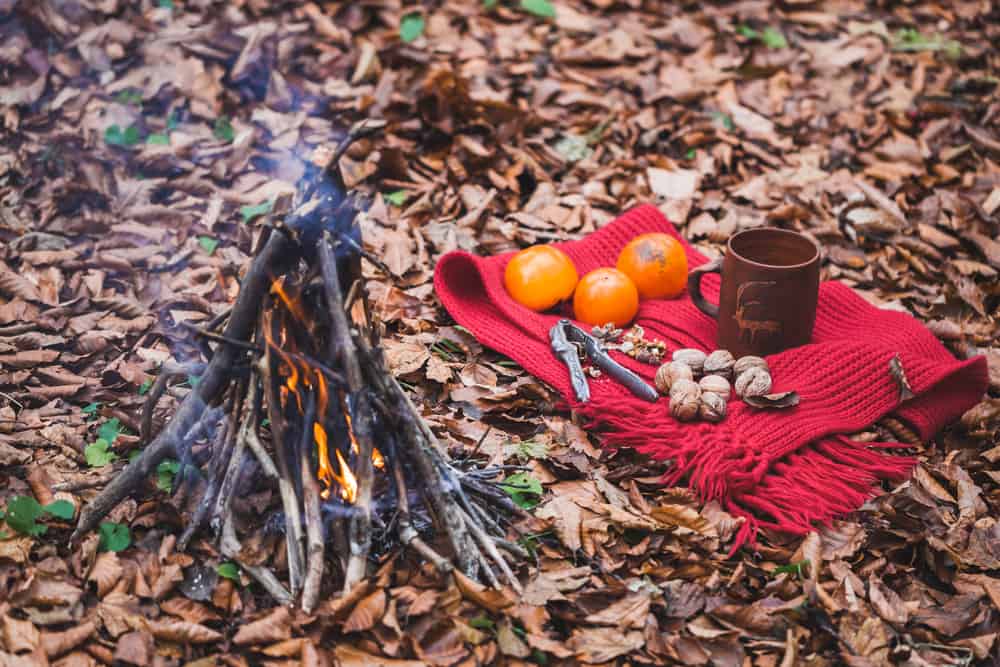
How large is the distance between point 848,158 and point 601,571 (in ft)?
9.11

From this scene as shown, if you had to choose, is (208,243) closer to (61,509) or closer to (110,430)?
(110,430)

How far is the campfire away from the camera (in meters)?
2.19

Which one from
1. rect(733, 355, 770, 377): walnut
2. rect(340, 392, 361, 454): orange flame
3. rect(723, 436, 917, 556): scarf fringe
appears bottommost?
rect(723, 436, 917, 556): scarf fringe

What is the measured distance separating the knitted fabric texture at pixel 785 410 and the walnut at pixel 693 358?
0.11 meters

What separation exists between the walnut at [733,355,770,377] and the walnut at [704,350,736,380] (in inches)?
0.9

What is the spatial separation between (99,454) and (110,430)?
0.09 meters

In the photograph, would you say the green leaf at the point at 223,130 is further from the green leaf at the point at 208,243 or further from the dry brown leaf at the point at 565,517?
the dry brown leaf at the point at 565,517

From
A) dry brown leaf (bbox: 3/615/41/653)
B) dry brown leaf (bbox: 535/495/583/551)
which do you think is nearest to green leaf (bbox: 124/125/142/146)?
dry brown leaf (bbox: 3/615/41/653)

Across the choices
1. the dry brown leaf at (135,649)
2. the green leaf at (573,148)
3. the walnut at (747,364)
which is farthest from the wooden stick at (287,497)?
the green leaf at (573,148)

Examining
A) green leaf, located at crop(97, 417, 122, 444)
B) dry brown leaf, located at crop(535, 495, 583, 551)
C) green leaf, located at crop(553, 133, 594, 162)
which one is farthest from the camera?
green leaf, located at crop(553, 133, 594, 162)

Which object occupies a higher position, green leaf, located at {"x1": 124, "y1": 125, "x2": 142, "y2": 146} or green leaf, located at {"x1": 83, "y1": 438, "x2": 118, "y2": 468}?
green leaf, located at {"x1": 124, "y1": 125, "x2": 142, "y2": 146}

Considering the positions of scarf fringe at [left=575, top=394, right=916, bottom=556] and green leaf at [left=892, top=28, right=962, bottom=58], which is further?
green leaf at [left=892, top=28, right=962, bottom=58]

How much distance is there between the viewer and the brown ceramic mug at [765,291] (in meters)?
2.86

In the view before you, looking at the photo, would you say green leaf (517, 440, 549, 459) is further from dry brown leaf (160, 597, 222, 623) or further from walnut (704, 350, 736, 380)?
dry brown leaf (160, 597, 222, 623)
